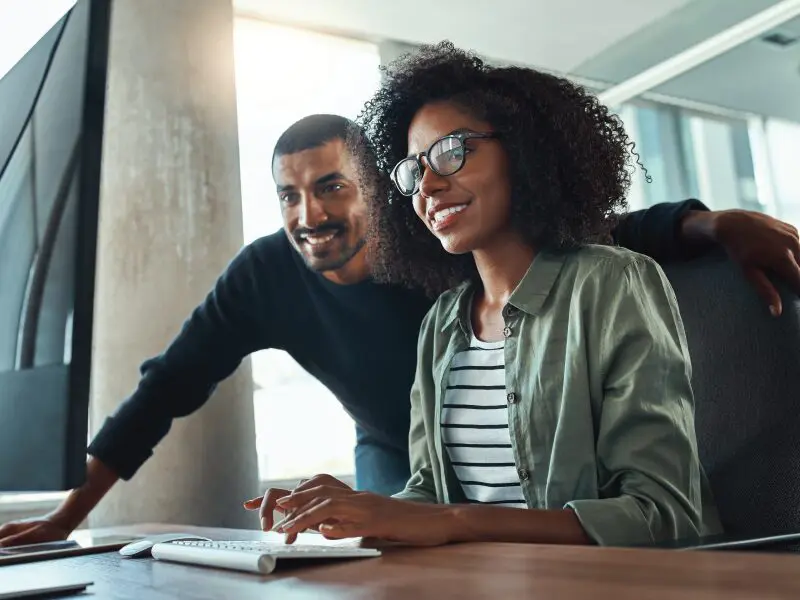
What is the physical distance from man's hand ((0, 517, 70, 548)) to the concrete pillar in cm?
57

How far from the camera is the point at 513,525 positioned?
2.70 feet

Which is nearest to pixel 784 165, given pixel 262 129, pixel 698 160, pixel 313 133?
pixel 698 160

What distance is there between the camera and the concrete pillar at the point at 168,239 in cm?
204

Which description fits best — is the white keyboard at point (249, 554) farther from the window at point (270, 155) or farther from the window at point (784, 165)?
the window at point (784, 165)

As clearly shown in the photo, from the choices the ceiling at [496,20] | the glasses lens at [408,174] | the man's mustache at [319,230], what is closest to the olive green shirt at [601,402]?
the glasses lens at [408,174]

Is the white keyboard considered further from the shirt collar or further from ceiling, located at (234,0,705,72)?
ceiling, located at (234,0,705,72)

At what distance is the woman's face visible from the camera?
1204 mm

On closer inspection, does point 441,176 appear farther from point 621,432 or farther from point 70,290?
point 70,290

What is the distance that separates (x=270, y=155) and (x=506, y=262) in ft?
5.25

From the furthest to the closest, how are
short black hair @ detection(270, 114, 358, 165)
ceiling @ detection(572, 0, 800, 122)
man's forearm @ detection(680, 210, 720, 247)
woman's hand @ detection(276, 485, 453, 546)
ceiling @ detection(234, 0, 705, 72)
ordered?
ceiling @ detection(572, 0, 800, 122), ceiling @ detection(234, 0, 705, 72), short black hair @ detection(270, 114, 358, 165), man's forearm @ detection(680, 210, 720, 247), woman's hand @ detection(276, 485, 453, 546)

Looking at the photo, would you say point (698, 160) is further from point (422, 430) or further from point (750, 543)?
point (750, 543)

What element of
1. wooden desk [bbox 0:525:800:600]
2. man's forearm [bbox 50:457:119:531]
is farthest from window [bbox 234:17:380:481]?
wooden desk [bbox 0:525:800:600]

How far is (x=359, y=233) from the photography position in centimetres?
191

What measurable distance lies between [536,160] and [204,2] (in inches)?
52.1
